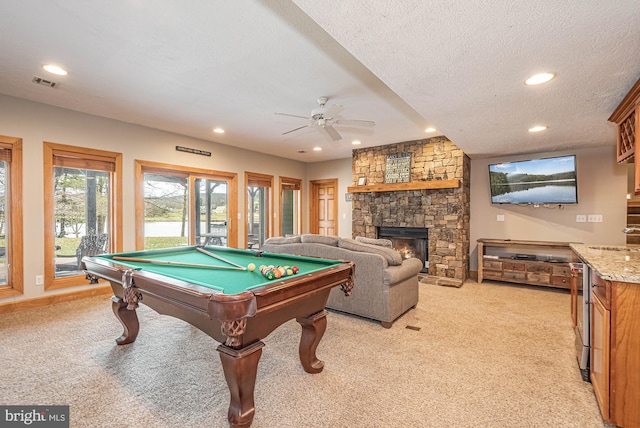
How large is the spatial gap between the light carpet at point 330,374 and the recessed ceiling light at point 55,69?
2.60 m

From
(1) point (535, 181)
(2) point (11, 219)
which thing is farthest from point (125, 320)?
(1) point (535, 181)

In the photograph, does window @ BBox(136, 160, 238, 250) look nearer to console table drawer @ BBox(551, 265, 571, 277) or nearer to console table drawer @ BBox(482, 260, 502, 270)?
console table drawer @ BBox(482, 260, 502, 270)

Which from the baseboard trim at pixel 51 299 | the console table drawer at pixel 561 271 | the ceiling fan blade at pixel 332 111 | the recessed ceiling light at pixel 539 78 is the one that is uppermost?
the ceiling fan blade at pixel 332 111

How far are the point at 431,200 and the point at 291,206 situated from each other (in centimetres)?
367

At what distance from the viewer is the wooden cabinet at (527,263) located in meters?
4.73

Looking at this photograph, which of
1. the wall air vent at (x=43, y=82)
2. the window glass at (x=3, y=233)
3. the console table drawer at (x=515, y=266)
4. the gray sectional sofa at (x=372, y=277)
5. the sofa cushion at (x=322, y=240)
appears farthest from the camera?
the console table drawer at (x=515, y=266)

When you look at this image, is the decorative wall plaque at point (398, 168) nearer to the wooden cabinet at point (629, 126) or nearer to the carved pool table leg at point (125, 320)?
the wooden cabinet at point (629, 126)

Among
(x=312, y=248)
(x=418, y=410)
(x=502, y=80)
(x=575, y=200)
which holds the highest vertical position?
(x=502, y=80)

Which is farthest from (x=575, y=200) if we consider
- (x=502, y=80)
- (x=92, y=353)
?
(x=92, y=353)

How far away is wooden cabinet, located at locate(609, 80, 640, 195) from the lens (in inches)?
95.7

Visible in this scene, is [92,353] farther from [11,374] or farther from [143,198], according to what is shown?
[143,198]

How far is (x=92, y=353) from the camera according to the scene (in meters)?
2.62

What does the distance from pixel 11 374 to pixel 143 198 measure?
304cm

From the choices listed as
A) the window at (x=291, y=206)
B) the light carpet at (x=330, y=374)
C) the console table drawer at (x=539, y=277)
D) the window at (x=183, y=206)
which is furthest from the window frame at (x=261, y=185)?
the console table drawer at (x=539, y=277)
